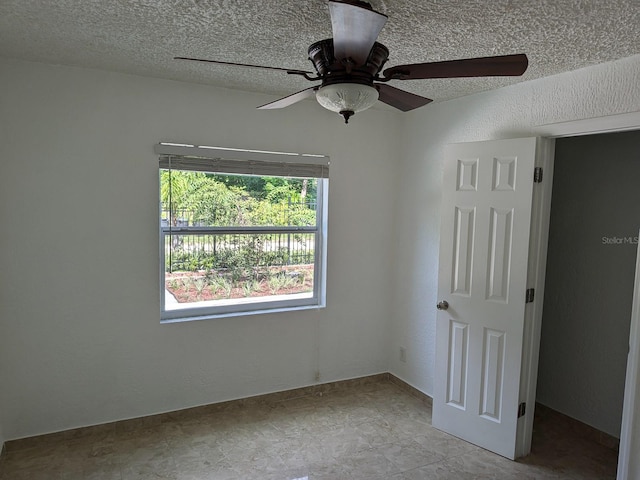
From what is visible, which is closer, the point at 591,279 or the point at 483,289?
the point at 483,289

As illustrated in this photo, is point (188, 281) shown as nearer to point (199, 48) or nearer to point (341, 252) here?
point (341, 252)

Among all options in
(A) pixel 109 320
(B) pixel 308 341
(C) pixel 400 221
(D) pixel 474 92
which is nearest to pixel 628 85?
(D) pixel 474 92

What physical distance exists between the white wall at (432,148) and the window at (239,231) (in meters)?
0.73

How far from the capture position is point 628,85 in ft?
7.30

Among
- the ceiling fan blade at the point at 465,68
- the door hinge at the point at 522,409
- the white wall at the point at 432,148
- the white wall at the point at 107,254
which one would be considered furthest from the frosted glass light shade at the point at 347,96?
the door hinge at the point at 522,409

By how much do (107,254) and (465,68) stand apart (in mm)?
2379

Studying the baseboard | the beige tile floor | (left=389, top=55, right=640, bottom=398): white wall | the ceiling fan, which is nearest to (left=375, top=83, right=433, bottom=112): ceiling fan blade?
the ceiling fan

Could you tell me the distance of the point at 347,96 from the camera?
1.62m

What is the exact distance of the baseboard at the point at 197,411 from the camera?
2.72 m

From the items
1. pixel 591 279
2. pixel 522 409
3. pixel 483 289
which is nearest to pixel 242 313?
pixel 483 289

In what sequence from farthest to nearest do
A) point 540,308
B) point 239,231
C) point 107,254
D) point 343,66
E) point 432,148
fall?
point 432,148, point 239,231, point 107,254, point 540,308, point 343,66

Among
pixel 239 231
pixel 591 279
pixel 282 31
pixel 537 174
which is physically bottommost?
pixel 591 279

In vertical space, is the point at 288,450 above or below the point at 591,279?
below

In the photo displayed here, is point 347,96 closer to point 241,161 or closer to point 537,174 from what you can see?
point 537,174
